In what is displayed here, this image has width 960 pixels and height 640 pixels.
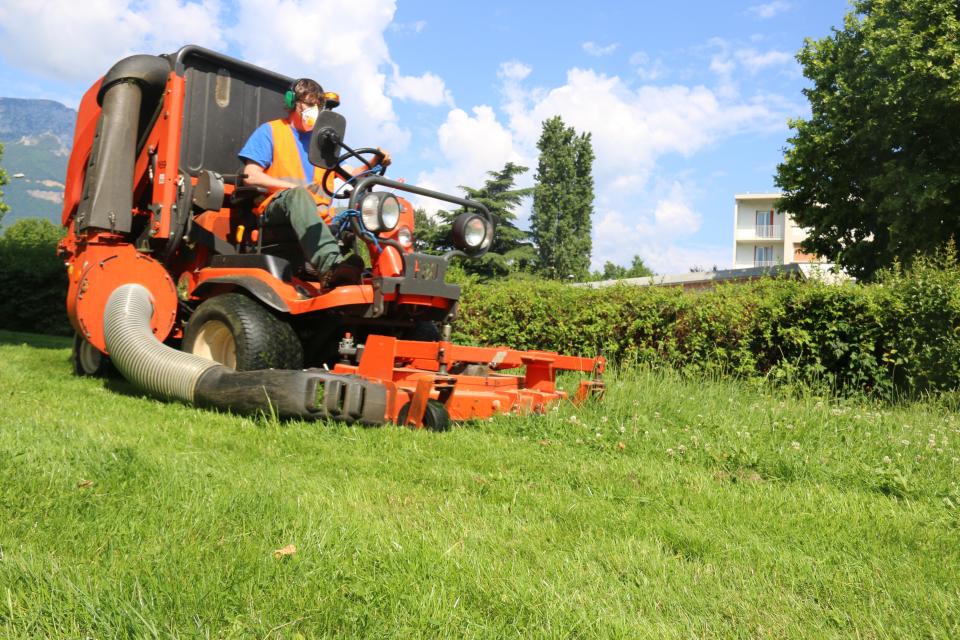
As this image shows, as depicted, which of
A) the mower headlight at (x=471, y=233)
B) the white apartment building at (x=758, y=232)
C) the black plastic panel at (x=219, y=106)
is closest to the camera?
the mower headlight at (x=471, y=233)

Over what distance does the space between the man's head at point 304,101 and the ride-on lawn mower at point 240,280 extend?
0.19 m

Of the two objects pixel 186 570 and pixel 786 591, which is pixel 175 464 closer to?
pixel 186 570

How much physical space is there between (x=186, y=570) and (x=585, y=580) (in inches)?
45.8

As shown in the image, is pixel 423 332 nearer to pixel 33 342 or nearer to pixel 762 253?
pixel 33 342

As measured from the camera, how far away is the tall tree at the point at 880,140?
1714cm

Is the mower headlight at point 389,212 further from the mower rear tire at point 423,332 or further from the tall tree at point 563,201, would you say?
the tall tree at point 563,201

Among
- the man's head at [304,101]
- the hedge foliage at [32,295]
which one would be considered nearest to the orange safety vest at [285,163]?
the man's head at [304,101]

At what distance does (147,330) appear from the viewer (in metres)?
5.92

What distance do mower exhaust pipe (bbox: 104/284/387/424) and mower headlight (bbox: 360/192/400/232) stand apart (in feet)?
3.29

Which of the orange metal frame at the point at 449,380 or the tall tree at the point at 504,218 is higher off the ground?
the tall tree at the point at 504,218

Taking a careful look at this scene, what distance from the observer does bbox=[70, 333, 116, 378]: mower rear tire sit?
709cm

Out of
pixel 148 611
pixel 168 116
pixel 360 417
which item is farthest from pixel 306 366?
pixel 148 611

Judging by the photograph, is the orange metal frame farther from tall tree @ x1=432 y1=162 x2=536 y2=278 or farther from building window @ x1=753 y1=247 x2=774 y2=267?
building window @ x1=753 y1=247 x2=774 y2=267

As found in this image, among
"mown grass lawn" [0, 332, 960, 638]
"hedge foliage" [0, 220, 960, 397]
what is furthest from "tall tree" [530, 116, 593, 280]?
"mown grass lawn" [0, 332, 960, 638]
